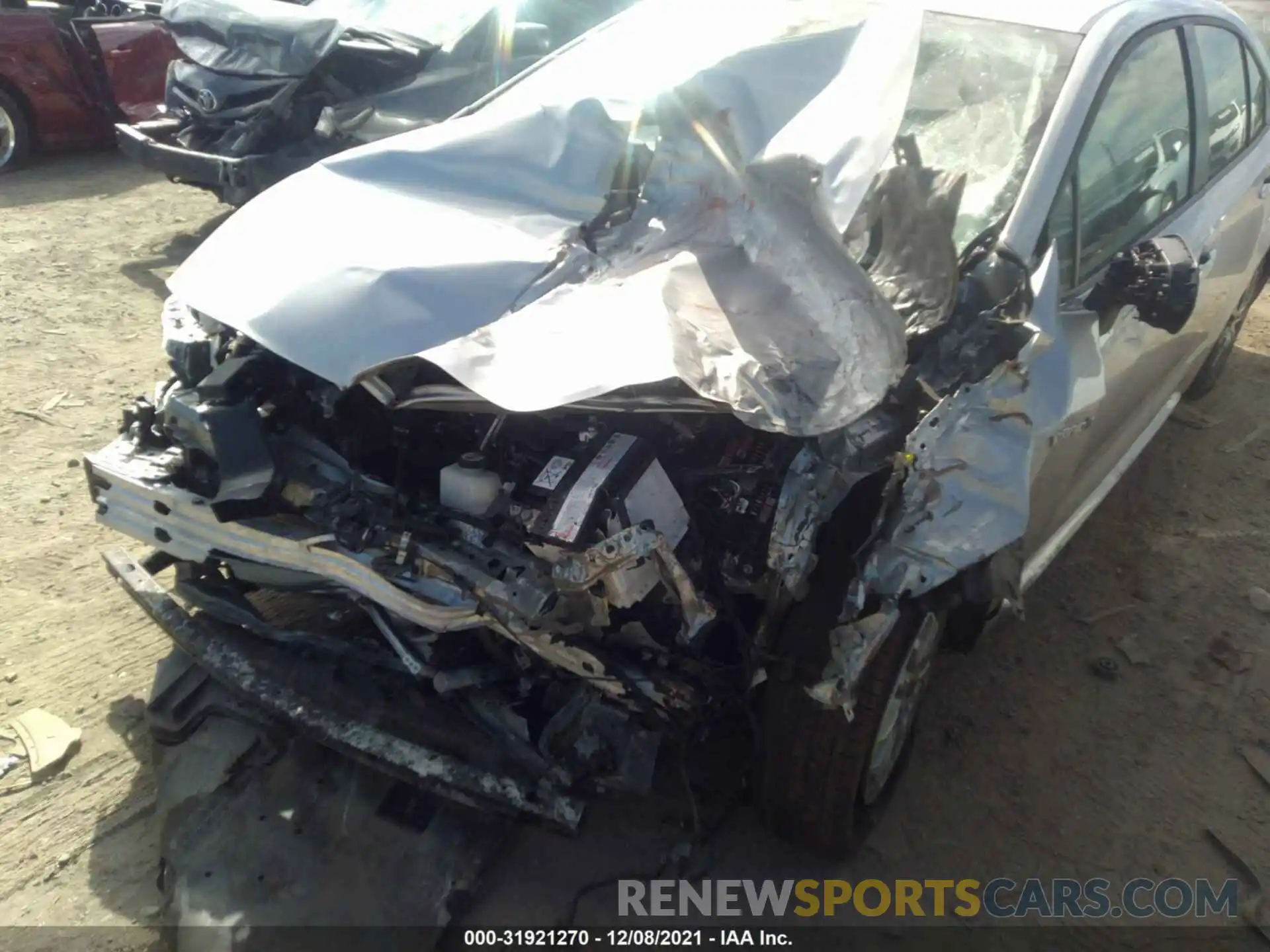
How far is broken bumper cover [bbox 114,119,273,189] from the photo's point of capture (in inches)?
210

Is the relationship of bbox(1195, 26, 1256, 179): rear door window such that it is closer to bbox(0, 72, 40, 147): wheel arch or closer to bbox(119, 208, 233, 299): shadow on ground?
bbox(119, 208, 233, 299): shadow on ground

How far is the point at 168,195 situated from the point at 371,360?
6529mm

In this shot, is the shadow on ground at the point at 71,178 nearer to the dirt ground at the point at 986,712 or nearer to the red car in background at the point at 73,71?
the red car in background at the point at 73,71

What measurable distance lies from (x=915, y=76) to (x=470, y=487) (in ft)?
5.81

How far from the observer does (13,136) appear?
7.38 m

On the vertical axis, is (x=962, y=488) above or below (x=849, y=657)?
above

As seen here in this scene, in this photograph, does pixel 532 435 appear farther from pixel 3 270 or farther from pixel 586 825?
pixel 3 270

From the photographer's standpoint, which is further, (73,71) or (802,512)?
(73,71)

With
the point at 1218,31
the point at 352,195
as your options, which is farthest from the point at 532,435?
the point at 1218,31

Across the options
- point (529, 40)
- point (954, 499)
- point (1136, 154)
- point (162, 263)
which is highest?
point (1136, 154)

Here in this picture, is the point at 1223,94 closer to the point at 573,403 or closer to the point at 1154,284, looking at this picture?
the point at 1154,284

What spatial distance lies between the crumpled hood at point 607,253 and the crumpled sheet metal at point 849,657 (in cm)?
45

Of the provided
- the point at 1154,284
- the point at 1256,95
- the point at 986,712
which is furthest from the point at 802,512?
the point at 1256,95

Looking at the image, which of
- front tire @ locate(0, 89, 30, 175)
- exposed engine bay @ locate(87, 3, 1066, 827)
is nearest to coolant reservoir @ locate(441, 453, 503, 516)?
exposed engine bay @ locate(87, 3, 1066, 827)
